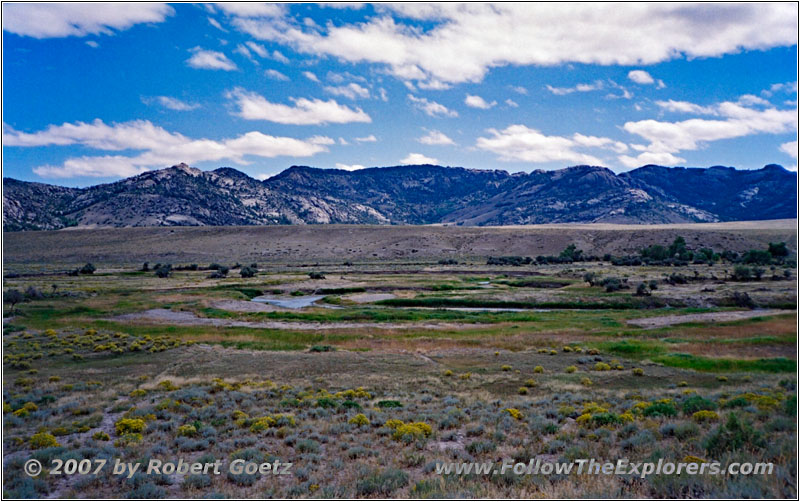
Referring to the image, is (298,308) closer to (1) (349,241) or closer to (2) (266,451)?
(2) (266,451)

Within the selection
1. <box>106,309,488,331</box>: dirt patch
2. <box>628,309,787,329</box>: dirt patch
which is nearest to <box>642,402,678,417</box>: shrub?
<box>106,309,488,331</box>: dirt patch

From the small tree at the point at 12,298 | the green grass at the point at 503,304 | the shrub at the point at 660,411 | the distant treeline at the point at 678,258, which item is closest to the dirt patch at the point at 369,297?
the green grass at the point at 503,304

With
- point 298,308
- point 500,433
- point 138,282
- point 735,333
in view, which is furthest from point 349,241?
point 500,433

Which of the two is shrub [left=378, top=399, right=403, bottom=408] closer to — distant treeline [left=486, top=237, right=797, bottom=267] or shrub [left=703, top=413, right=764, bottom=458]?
shrub [left=703, top=413, right=764, bottom=458]

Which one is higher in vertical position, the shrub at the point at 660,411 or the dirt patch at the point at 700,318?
the shrub at the point at 660,411

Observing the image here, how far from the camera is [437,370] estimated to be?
23.7 metres

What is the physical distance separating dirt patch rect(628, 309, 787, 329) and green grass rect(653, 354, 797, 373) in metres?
13.3

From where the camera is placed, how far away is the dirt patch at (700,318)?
3828 cm

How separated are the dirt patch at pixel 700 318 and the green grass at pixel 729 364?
13339 millimetres

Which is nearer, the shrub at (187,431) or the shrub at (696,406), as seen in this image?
the shrub at (187,431)

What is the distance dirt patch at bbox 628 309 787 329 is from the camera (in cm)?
3828

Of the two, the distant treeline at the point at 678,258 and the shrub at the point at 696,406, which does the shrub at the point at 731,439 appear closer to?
the shrub at the point at 696,406

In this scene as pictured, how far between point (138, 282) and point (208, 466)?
6796 centimetres

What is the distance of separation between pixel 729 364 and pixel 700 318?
1772cm
